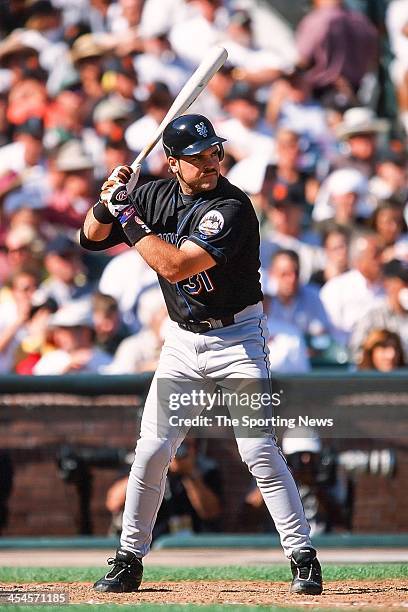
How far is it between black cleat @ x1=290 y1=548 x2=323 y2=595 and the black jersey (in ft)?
3.21

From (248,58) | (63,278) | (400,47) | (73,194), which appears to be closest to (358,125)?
(248,58)

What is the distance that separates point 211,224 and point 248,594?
4.85 feet

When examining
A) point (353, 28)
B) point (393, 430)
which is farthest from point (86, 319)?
point (353, 28)

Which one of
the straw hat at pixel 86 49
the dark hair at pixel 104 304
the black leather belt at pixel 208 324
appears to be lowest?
the black leather belt at pixel 208 324

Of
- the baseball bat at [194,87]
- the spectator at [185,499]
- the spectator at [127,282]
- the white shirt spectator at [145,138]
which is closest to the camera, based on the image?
the baseball bat at [194,87]

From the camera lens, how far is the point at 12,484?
24.2ft

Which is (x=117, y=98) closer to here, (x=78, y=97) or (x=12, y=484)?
(x=78, y=97)

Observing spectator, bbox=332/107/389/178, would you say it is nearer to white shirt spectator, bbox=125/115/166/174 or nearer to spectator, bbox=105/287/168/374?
white shirt spectator, bbox=125/115/166/174

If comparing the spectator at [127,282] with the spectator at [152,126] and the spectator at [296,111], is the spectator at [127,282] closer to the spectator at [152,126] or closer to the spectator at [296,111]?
the spectator at [152,126]

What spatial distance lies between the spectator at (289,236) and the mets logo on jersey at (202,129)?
3844mm

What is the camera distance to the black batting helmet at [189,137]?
4.82m

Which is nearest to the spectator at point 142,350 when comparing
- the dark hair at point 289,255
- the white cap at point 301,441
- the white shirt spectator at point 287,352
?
the white shirt spectator at point 287,352

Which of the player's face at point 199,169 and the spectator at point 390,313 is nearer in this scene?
the player's face at point 199,169

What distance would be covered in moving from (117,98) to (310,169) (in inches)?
68.7
